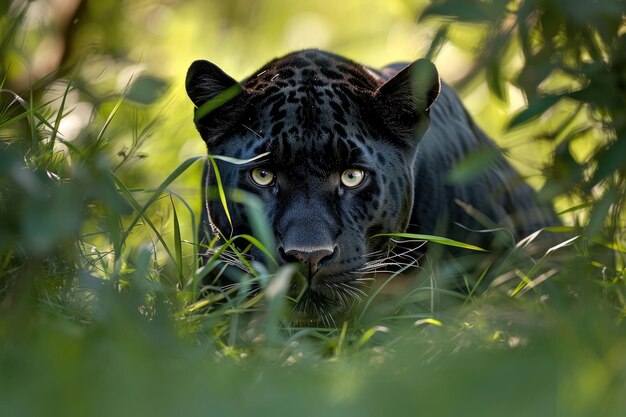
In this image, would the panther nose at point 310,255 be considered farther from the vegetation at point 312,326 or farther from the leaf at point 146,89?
the leaf at point 146,89

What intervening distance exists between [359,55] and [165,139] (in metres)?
3.86

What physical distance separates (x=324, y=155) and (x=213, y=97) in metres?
0.54

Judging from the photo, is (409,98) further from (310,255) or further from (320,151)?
(310,255)

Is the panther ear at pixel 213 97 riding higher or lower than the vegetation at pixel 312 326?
higher

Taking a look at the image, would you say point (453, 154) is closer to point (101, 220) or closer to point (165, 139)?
point (101, 220)

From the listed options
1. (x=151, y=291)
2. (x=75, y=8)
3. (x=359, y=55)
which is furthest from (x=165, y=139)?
(x=359, y=55)

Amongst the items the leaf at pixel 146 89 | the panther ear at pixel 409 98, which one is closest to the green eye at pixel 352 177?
the panther ear at pixel 409 98

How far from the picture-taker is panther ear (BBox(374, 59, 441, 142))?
3.91 m

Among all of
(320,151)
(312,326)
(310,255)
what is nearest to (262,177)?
(320,151)

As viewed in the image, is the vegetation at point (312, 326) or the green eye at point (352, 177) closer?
the vegetation at point (312, 326)

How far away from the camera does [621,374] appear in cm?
242

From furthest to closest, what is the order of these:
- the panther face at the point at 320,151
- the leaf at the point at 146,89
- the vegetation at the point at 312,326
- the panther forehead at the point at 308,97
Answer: the panther forehead at the point at 308,97
the panther face at the point at 320,151
the leaf at the point at 146,89
the vegetation at the point at 312,326

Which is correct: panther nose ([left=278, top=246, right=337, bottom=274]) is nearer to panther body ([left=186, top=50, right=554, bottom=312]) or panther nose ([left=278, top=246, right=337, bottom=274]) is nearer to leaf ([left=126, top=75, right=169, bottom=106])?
panther body ([left=186, top=50, right=554, bottom=312])

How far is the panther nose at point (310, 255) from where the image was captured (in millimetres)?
3518
